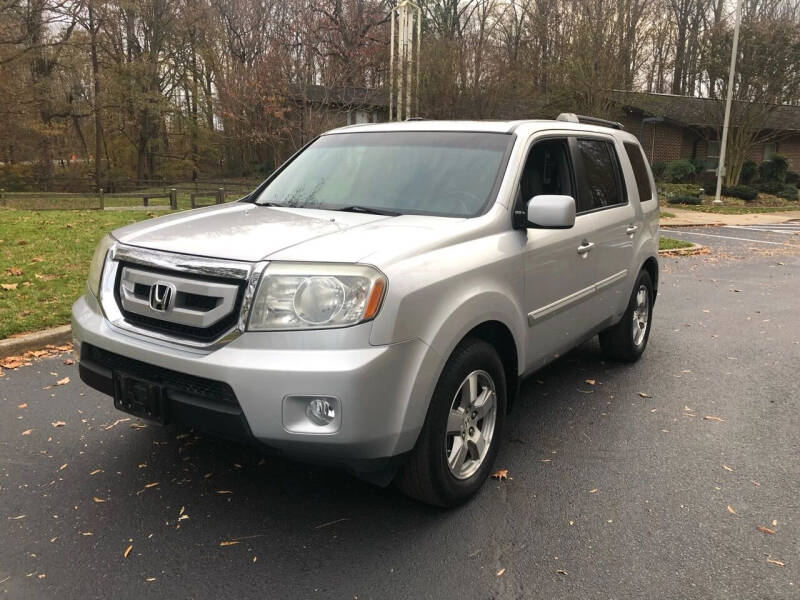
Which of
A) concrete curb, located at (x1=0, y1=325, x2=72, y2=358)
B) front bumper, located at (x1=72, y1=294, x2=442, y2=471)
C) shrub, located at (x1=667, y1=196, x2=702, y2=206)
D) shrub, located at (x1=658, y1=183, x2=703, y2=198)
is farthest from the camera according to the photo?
shrub, located at (x1=658, y1=183, x2=703, y2=198)

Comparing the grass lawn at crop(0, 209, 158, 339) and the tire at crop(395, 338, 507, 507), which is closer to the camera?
the tire at crop(395, 338, 507, 507)

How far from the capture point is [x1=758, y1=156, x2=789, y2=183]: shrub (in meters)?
31.6

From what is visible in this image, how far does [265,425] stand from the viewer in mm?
2584

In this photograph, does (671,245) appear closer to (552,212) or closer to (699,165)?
(552,212)

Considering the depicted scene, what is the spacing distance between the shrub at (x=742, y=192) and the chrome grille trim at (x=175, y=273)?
28.8 metres

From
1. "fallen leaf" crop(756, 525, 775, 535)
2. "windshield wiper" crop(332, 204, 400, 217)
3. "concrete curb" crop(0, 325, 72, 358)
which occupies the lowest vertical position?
"fallen leaf" crop(756, 525, 775, 535)

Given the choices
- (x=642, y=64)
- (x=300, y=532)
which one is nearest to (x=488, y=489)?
(x=300, y=532)

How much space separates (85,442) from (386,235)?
2.25 meters

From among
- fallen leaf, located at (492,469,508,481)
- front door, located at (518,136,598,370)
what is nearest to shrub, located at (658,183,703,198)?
front door, located at (518,136,598,370)

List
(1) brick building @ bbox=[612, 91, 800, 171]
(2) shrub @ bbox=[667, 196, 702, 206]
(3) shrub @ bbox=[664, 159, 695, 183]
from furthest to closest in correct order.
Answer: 1. (1) brick building @ bbox=[612, 91, 800, 171]
2. (3) shrub @ bbox=[664, 159, 695, 183]
3. (2) shrub @ bbox=[667, 196, 702, 206]

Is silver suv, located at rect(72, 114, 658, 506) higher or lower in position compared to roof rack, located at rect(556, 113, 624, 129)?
lower

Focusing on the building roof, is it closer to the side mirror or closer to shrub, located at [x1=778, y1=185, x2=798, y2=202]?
shrub, located at [x1=778, y1=185, x2=798, y2=202]

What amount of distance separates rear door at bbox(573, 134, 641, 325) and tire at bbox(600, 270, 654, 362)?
0.69 feet

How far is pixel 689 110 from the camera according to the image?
34.5 m
